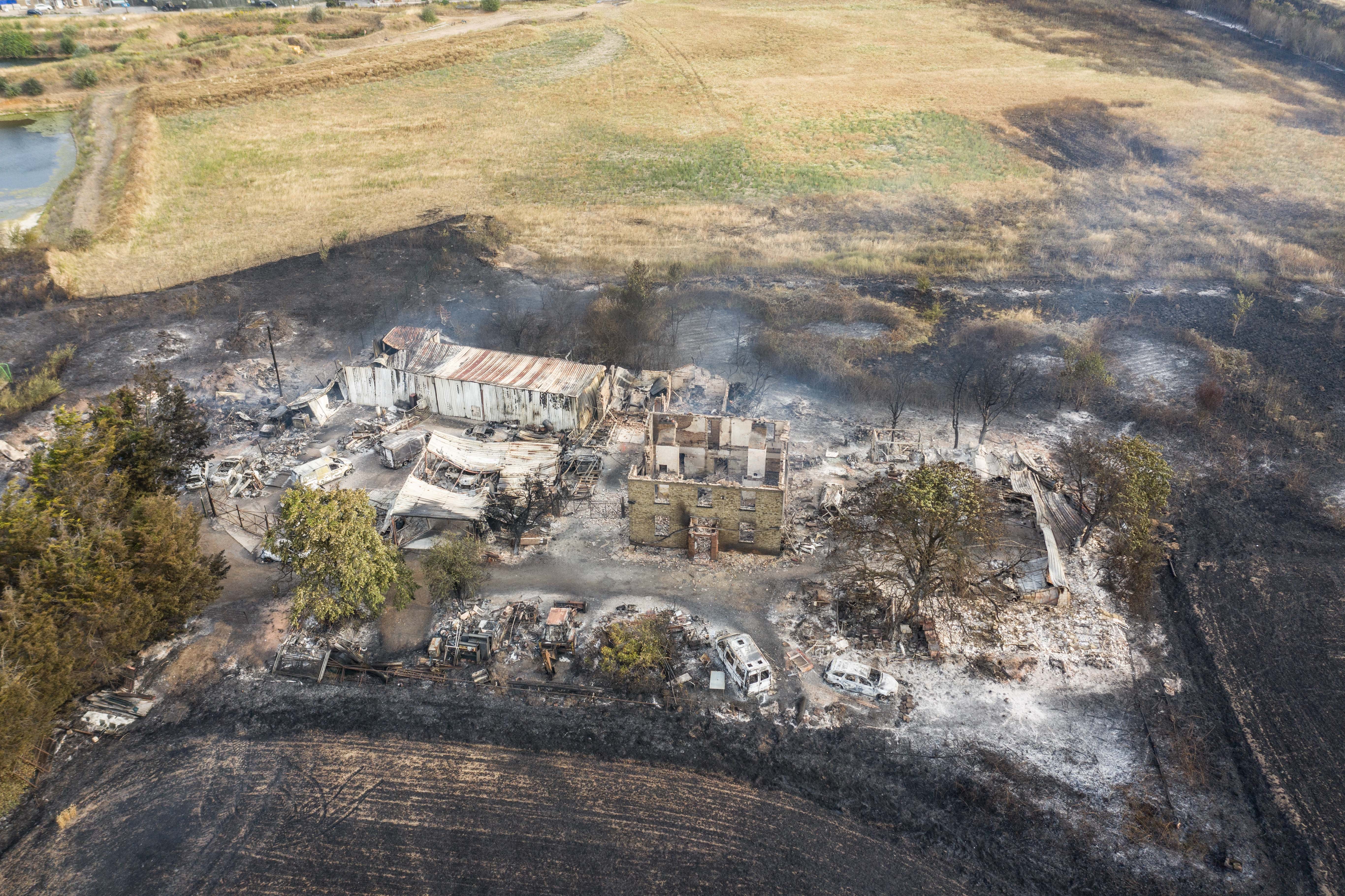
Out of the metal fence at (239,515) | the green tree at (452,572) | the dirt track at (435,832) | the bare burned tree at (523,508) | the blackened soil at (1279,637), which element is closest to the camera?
the dirt track at (435,832)

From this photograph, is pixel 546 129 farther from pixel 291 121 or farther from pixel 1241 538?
pixel 1241 538

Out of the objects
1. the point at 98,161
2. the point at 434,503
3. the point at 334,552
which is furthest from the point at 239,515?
the point at 98,161

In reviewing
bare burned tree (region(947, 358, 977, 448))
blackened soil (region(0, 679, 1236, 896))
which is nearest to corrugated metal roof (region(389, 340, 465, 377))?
blackened soil (region(0, 679, 1236, 896))

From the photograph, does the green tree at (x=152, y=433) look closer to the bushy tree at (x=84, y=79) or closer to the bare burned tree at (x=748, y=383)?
the bare burned tree at (x=748, y=383)

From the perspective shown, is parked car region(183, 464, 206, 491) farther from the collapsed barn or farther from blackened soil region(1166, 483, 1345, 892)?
blackened soil region(1166, 483, 1345, 892)

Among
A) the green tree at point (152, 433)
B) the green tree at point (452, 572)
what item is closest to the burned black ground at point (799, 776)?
the green tree at point (452, 572)

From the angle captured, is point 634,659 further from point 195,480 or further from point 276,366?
point 276,366
